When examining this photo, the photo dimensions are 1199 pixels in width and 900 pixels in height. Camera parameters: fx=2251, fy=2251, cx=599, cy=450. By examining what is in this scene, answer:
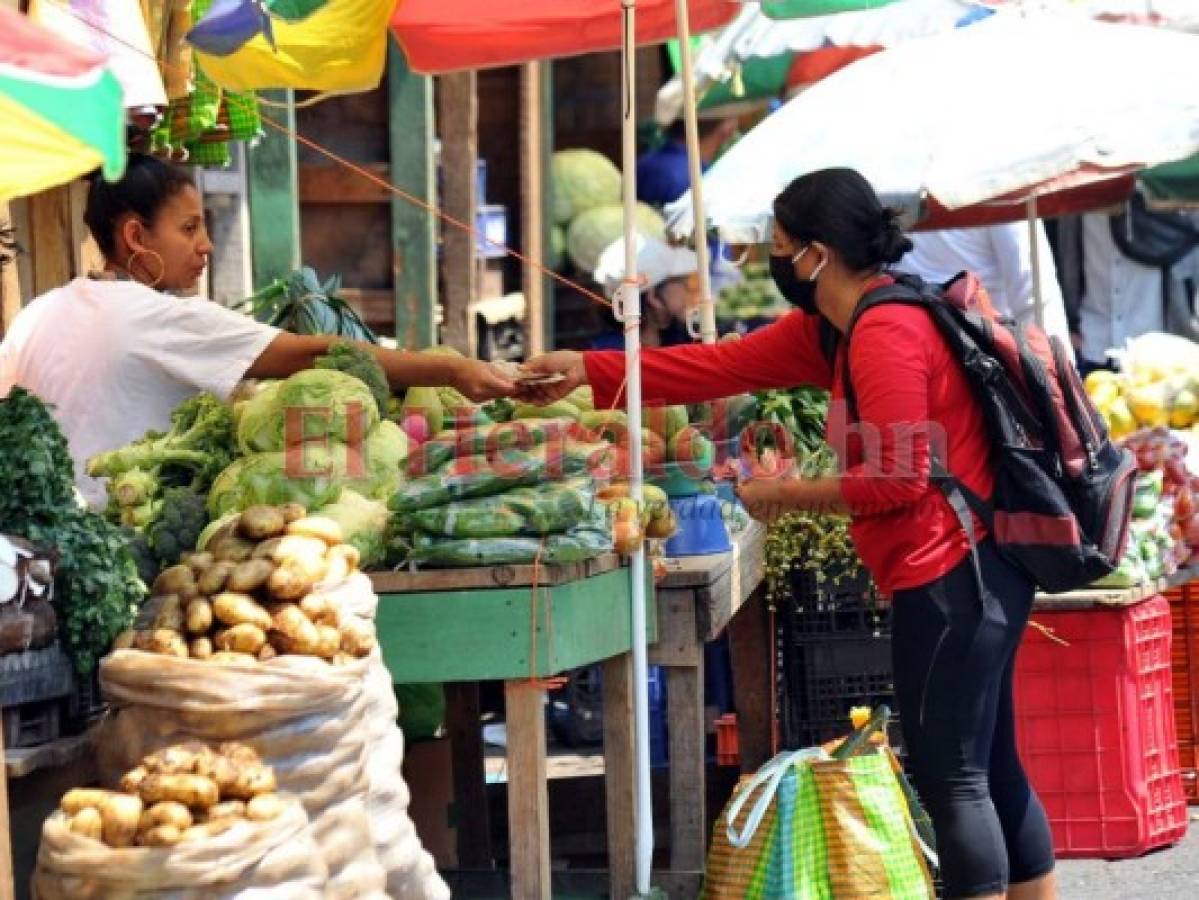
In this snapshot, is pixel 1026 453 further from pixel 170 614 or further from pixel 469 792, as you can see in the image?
pixel 469 792

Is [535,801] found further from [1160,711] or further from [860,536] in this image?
[1160,711]

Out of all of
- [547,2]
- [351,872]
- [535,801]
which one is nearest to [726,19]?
[547,2]

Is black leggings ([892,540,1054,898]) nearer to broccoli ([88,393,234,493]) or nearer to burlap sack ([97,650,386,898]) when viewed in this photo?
burlap sack ([97,650,386,898])

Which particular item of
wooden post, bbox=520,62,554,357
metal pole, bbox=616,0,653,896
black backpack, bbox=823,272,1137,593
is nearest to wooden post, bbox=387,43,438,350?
wooden post, bbox=520,62,554,357

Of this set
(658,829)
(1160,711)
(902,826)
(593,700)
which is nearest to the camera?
(902,826)

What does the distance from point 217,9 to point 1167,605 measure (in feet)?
12.6

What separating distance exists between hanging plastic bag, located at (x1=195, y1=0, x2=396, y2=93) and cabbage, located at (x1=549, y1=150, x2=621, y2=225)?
8.28 metres

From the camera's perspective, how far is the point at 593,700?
962cm

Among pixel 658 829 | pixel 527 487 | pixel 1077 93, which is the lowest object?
pixel 658 829

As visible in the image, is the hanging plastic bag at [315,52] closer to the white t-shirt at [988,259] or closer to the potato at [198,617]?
the potato at [198,617]

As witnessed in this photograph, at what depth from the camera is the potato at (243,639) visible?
4375mm

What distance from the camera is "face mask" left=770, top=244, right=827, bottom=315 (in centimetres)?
518

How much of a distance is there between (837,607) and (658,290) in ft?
13.4

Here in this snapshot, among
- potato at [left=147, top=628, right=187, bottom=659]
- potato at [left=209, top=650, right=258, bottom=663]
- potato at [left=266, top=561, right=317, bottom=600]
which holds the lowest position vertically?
potato at [left=209, top=650, right=258, bottom=663]
